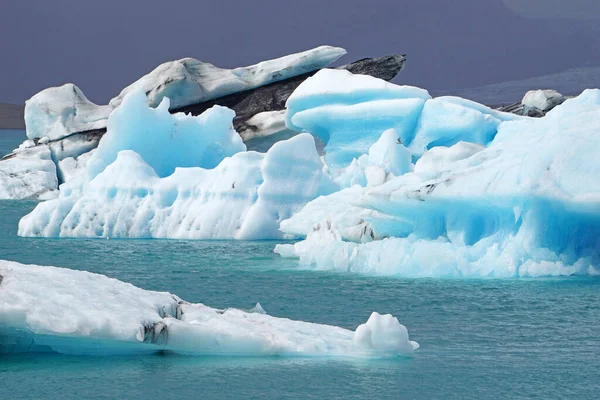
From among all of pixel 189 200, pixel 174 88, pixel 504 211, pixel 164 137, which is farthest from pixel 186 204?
pixel 174 88

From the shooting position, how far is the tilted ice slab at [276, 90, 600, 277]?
11648mm

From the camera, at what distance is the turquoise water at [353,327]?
6.18 meters

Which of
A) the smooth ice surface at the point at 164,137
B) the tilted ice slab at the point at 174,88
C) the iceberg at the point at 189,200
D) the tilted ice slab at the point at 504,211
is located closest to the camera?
the tilted ice slab at the point at 504,211

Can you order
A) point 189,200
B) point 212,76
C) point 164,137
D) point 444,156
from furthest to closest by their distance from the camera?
point 212,76
point 164,137
point 189,200
point 444,156

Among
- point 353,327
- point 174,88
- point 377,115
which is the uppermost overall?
point 174,88

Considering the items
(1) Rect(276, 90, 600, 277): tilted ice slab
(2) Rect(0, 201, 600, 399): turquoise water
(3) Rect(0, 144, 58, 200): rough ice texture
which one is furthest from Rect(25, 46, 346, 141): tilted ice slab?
(1) Rect(276, 90, 600, 277): tilted ice slab

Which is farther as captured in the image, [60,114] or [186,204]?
[60,114]

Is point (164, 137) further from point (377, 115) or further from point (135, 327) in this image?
point (135, 327)

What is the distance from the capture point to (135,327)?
21.0 ft

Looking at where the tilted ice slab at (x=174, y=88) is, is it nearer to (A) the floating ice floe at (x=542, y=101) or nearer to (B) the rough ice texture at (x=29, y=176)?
(B) the rough ice texture at (x=29, y=176)

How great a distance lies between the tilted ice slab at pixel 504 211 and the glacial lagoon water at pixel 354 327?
422 mm

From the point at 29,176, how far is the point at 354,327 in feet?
65.1

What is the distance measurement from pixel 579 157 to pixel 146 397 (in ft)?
24.9

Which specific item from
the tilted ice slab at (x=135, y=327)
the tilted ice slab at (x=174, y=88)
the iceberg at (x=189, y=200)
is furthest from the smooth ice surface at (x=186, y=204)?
the tilted ice slab at (x=135, y=327)
